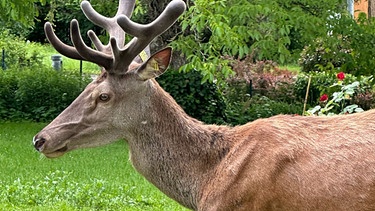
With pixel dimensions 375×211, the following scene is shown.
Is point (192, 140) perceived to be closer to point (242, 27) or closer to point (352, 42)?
point (242, 27)

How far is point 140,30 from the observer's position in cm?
575

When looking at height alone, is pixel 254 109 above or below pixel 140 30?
below

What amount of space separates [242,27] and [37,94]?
27.8 ft

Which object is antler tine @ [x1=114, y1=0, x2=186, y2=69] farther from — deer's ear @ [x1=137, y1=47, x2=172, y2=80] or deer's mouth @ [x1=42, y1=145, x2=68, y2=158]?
deer's mouth @ [x1=42, y1=145, x2=68, y2=158]

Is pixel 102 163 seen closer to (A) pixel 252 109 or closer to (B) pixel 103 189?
(B) pixel 103 189

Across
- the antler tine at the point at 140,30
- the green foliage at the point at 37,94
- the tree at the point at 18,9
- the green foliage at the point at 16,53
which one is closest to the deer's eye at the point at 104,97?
the antler tine at the point at 140,30

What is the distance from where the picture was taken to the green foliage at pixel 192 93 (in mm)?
17531

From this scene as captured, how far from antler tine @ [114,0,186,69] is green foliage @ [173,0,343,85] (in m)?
5.99

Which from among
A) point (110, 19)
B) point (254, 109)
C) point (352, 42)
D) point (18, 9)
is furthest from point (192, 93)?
point (110, 19)

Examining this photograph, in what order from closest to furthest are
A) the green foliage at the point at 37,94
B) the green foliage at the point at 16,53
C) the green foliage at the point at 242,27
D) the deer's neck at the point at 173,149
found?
the deer's neck at the point at 173,149, the green foliage at the point at 242,27, the green foliage at the point at 37,94, the green foliage at the point at 16,53

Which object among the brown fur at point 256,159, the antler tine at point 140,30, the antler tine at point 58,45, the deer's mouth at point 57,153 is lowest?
the deer's mouth at point 57,153

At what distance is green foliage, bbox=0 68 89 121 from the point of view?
19.4m

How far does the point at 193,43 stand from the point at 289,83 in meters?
9.83

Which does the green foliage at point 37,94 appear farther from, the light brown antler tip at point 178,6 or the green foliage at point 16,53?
the light brown antler tip at point 178,6
